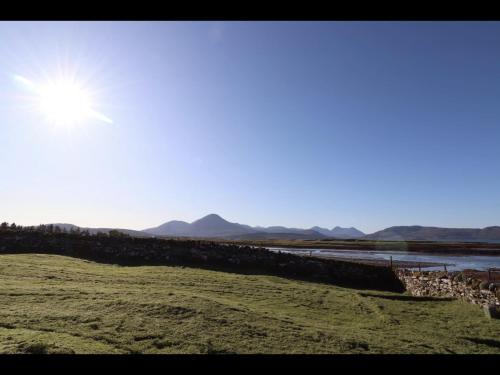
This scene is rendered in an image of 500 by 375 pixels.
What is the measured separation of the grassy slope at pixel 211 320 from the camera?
1084 centimetres

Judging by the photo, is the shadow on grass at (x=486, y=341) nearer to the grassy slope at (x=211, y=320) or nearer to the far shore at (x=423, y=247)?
the grassy slope at (x=211, y=320)

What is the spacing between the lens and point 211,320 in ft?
44.3

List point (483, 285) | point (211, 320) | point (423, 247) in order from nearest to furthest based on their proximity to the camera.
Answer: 1. point (211, 320)
2. point (483, 285)
3. point (423, 247)

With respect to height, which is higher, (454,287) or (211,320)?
(211,320)

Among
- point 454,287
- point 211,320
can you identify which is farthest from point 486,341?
point 454,287

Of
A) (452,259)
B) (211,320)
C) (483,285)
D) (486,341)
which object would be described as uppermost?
(211,320)

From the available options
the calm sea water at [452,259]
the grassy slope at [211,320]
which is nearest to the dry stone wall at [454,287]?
the grassy slope at [211,320]

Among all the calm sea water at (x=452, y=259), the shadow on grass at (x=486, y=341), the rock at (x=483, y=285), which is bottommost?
the calm sea water at (x=452, y=259)

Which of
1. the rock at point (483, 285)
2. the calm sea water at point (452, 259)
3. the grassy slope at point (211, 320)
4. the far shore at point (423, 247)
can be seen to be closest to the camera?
the grassy slope at point (211, 320)

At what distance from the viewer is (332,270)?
117 ft

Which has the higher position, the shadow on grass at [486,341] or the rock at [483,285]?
the rock at [483,285]

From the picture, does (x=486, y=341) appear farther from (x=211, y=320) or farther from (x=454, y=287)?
(x=454, y=287)

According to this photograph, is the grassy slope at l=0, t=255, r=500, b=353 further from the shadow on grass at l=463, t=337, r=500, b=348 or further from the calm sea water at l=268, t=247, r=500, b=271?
the calm sea water at l=268, t=247, r=500, b=271
